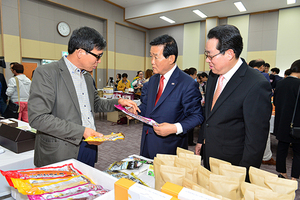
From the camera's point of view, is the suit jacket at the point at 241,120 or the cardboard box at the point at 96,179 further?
Result: the suit jacket at the point at 241,120

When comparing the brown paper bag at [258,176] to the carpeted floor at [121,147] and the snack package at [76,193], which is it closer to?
the snack package at [76,193]

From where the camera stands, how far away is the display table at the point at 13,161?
1.35 m

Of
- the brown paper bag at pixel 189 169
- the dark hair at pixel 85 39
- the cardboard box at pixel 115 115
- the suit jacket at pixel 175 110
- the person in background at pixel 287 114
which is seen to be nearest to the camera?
the brown paper bag at pixel 189 169

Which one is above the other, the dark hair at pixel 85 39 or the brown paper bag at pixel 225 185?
the dark hair at pixel 85 39

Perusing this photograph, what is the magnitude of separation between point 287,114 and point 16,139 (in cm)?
335

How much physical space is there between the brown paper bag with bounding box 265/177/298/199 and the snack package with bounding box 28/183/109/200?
0.69 m

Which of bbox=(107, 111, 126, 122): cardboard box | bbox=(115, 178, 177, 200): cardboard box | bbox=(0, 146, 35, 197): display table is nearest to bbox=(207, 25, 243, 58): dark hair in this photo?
bbox=(115, 178, 177, 200): cardboard box

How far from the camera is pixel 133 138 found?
468 cm

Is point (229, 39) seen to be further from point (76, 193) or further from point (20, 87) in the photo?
point (20, 87)

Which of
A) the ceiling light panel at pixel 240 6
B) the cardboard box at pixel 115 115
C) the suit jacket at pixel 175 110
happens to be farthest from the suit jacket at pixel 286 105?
the ceiling light panel at pixel 240 6

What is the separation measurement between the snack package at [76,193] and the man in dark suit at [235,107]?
90 cm

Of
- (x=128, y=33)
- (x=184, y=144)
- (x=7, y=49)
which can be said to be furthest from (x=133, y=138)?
(x=128, y=33)

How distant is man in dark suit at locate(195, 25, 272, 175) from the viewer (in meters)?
1.14

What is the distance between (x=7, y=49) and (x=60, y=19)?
2657 millimetres
